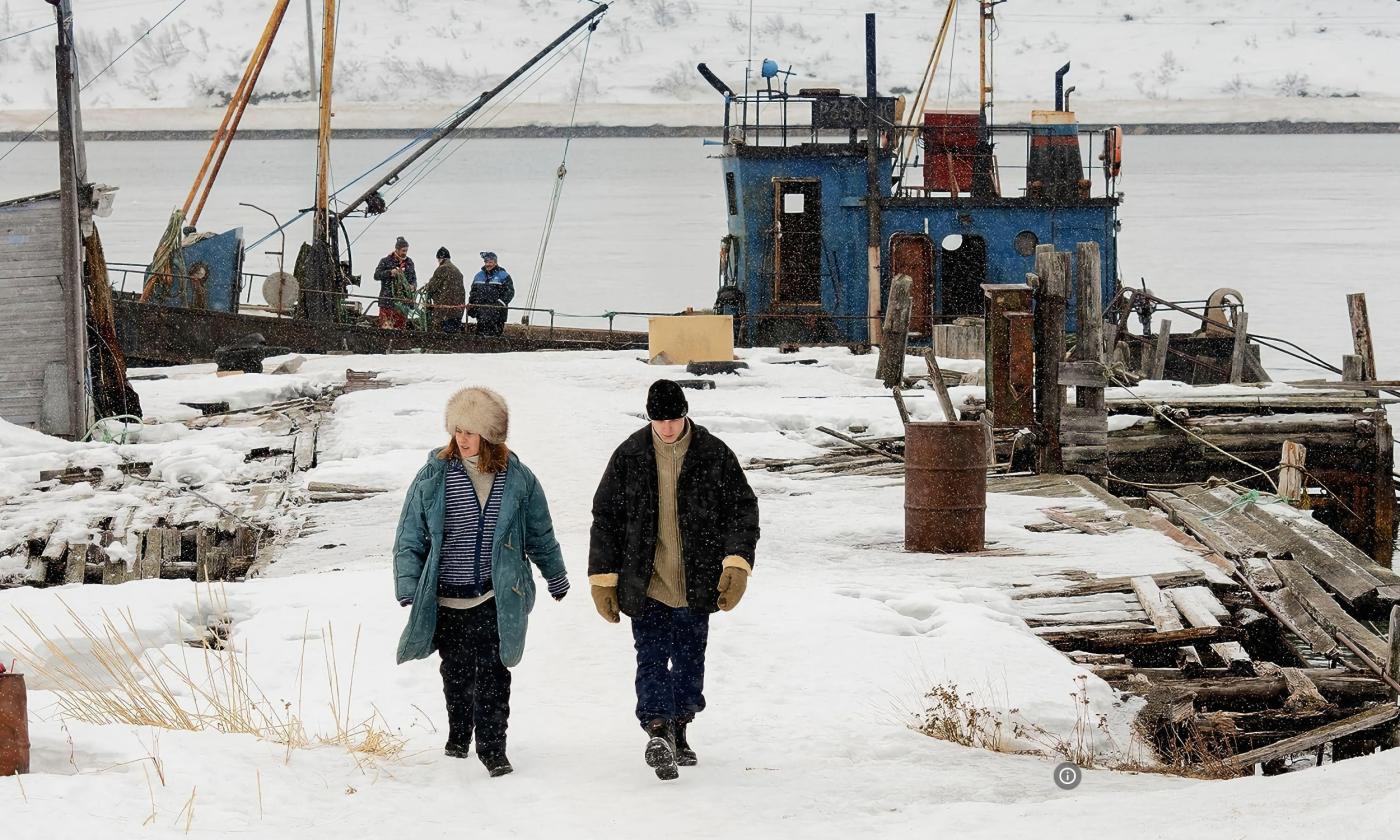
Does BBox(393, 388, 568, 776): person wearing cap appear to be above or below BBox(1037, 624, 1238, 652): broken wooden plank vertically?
above

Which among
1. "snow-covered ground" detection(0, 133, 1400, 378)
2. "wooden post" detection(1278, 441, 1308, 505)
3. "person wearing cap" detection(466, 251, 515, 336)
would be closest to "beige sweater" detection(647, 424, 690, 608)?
"wooden post" detection(1278, 441, 1308, 505)

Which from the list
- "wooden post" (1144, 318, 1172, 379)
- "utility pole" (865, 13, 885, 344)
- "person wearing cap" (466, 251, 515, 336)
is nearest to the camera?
"wooden post" (1144, 318, 1172, 379)

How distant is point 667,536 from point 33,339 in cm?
1204

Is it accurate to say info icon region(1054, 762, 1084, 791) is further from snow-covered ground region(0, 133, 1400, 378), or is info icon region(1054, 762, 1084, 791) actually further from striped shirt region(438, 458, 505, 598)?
snow-covered ground region(0, 133, 1400, 378)

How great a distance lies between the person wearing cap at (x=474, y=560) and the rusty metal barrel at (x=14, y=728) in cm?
132

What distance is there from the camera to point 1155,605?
8.86 meters

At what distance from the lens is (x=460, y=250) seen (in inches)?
2832

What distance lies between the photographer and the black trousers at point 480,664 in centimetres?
620

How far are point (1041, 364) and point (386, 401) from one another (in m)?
7.55

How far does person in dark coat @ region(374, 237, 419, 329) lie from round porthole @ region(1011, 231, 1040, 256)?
9.49 metres

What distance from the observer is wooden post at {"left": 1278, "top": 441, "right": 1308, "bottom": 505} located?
13367 millimetres

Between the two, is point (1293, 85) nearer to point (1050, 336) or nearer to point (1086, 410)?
point (1086, 410)

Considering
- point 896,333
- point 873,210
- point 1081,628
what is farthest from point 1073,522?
point 873,210

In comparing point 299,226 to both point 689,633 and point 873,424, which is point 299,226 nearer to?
point 873,424
